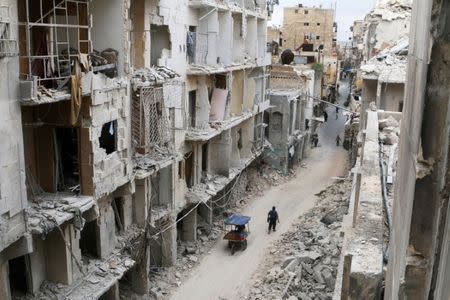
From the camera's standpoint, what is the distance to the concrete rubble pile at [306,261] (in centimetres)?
1933

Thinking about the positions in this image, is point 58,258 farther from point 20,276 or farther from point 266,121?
point 266,121

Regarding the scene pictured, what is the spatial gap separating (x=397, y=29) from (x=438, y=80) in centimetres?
3409

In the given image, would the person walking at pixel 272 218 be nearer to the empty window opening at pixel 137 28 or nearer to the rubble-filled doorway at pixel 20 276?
the empty window opening at pixel 137 28

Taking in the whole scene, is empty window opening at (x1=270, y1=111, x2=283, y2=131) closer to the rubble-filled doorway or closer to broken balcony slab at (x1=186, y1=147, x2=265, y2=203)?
broken balcony slab at (x1=186, y1=147, x2=265, y2=203)

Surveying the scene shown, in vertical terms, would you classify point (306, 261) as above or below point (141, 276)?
below

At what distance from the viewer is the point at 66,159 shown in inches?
624

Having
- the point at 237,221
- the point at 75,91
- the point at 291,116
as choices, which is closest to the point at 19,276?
the point at 75,91

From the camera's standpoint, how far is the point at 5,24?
11.0m

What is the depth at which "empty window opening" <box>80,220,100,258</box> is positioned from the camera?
17.0m

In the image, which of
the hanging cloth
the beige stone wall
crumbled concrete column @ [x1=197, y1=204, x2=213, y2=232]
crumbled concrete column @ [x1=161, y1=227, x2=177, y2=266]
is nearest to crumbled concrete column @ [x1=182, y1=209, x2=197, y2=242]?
crumbled concrete column @ [x1=197, y1=204, x2=213, y2=232]

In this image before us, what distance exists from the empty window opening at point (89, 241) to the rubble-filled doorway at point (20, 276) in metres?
2.55

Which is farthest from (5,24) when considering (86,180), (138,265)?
(138,265)

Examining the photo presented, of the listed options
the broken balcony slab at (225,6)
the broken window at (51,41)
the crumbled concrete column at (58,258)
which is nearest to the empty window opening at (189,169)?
the broken balcony slab at (225,6)

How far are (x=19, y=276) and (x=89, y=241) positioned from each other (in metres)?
2.87
